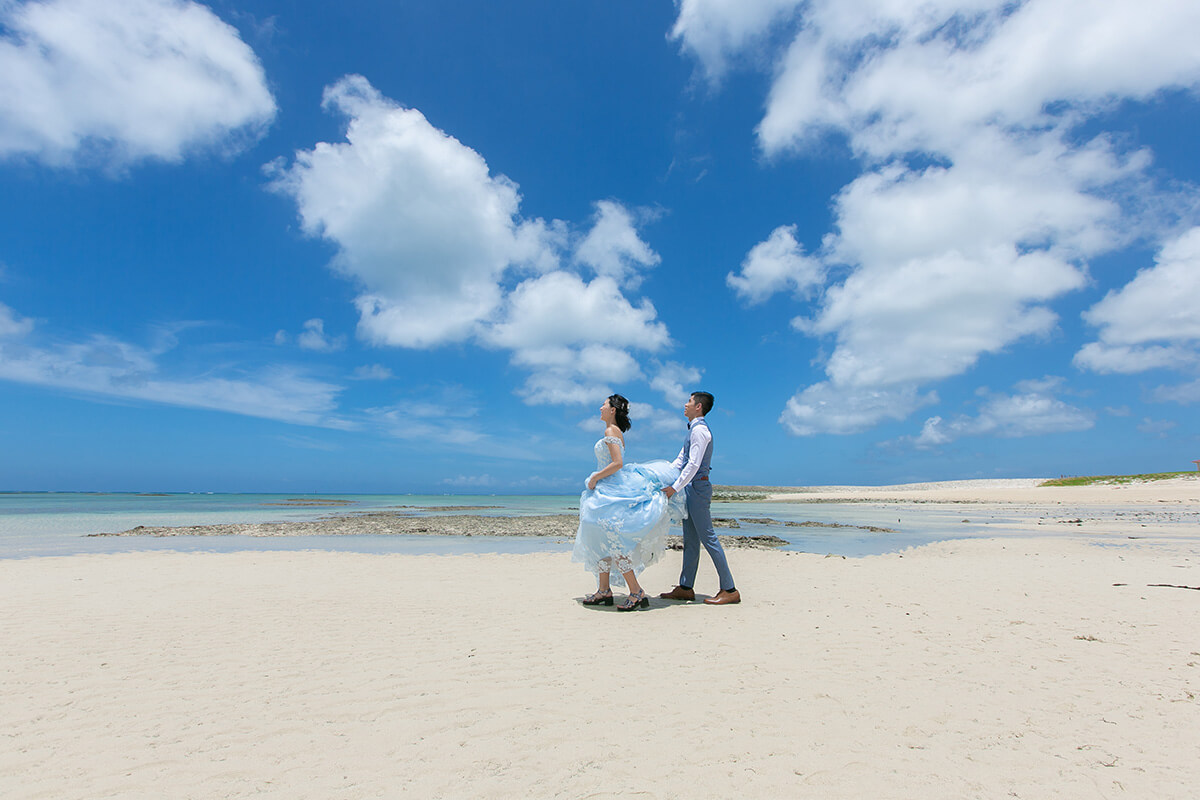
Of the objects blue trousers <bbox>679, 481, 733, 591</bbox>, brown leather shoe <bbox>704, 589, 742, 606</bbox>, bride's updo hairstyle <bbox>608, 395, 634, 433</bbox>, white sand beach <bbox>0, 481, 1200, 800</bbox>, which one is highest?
bride's updo hairstyle <bbox>608, 395, 634, 433</bbox>

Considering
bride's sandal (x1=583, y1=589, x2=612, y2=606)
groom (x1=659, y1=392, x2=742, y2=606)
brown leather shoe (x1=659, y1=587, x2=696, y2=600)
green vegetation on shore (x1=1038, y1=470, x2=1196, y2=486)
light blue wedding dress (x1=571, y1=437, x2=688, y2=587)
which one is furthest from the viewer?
green vegetation on shore (x1=1038, y1=470, x2=1196, y2=486)

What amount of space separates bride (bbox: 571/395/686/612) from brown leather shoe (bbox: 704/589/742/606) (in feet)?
2.97

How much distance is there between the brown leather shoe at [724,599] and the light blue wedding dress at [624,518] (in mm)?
1044

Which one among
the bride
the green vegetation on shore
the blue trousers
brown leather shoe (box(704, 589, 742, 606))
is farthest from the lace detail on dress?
the green vegetation on shore

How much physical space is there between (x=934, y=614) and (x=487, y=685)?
5732 mm

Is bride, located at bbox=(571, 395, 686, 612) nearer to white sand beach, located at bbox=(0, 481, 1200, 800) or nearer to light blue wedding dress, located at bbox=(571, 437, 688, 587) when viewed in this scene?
light blue wedding dress, located at bbox=(571, 437, 688, 587)

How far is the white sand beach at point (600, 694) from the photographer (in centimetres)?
330

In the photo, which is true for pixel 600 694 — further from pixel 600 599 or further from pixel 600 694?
pixel 600 599

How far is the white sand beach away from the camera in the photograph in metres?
3.30

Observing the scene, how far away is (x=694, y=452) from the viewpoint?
24.7ft

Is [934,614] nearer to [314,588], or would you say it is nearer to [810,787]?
[810,787]

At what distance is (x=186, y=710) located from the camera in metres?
4.23

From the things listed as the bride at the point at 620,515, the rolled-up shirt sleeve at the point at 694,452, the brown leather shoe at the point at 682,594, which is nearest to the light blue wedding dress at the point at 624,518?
the bride at the point at 620,515

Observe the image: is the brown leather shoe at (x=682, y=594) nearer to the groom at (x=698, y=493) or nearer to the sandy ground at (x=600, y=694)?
the groom at (x=698, y=493)
